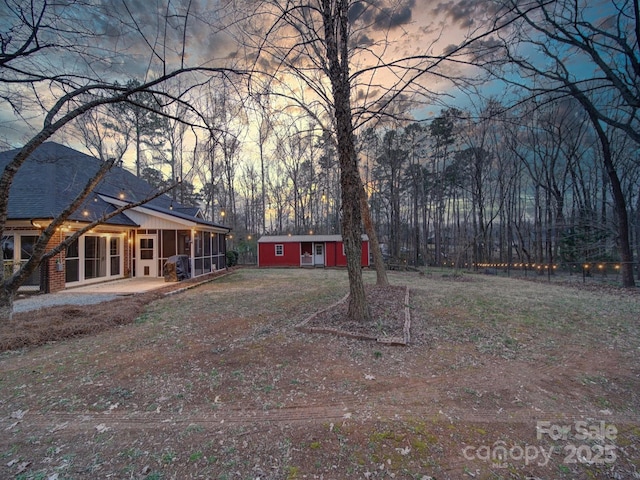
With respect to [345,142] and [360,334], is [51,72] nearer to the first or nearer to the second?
[345,142]

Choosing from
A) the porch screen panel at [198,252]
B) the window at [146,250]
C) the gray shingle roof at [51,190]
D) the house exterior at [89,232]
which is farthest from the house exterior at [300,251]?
the gray shingle roof at [51,190]

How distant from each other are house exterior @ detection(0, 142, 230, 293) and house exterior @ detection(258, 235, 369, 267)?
758 cm

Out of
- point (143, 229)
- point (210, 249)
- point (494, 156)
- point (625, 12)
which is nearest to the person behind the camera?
point (625, 12)

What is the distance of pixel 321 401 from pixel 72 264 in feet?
37.0

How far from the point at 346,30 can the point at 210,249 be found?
12922 millimetres

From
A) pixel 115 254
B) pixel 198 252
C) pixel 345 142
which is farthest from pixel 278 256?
pixel 345 142

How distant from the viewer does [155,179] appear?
79.0 feet

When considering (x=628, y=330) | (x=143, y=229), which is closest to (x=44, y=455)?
(x=628, y=330)

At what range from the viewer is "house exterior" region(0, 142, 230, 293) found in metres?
8.84

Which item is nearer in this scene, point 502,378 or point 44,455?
point 44,455

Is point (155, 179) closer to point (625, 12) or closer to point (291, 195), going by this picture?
point (291, 195)

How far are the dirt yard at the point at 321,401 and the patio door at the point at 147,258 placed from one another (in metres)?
7.56

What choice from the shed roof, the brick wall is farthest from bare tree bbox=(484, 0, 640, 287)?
the shed roof

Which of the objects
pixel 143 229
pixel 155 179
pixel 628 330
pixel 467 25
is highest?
pixel 155 179
